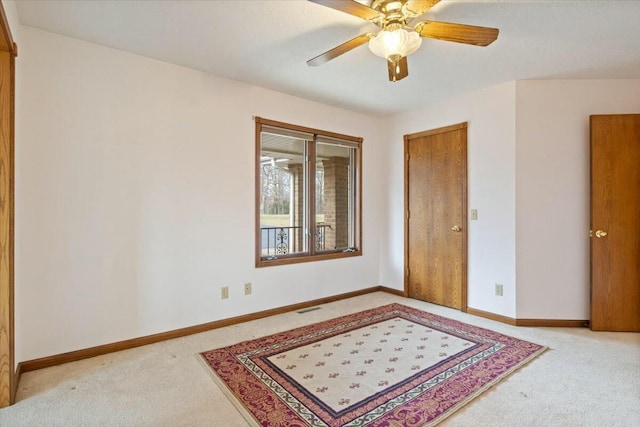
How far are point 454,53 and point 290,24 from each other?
4.47ft

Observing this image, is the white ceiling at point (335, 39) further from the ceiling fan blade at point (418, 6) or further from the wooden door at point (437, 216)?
the wooden door at point (437, 216)

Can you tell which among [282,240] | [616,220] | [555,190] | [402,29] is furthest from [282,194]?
[616,220]

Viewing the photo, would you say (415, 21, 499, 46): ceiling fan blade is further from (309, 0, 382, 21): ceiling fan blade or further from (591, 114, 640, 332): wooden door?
(591, 114, 640, 332): wooden door

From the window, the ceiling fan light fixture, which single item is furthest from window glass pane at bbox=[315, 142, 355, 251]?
the ceiling fan light fixture

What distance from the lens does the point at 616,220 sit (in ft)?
10.5

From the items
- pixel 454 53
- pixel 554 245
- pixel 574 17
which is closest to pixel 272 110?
pixel 454 53

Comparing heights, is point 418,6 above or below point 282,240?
above

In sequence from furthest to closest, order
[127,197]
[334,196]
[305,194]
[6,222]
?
[334,196] < [305,194] < [127,197] < [6,222]

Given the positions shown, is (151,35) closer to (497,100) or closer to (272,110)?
(272,110)

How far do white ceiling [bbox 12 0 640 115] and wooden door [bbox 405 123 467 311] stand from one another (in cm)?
76

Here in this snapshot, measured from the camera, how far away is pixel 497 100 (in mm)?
3498

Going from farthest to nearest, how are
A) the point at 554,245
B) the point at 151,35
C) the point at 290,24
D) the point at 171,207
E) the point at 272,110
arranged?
1. the point at 272,110
2. the point at 554,245
3. the point at 171,207
4. the point at 151,35
5. the point at 290,24

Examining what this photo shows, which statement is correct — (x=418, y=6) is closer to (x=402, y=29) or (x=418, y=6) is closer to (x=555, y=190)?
(x=402, y=29)

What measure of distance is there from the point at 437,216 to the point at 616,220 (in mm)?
1643
